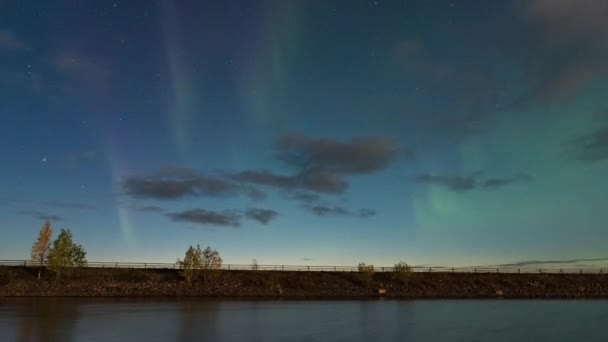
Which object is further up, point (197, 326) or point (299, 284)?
point (299, 284)

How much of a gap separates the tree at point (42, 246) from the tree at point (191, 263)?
86.2 feet

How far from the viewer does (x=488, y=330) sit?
37906 mm

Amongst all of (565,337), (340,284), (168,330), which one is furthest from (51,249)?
(565,337)

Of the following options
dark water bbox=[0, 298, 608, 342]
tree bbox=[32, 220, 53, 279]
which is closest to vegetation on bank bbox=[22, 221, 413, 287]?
tree bbox=[32, 220, 53, 279]

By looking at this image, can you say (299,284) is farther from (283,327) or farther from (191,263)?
(283,327)

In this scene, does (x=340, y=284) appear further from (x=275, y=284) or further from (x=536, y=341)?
(x=536, y=341)

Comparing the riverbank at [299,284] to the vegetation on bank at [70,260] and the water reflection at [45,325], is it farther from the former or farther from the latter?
the water reflection at [45,325]

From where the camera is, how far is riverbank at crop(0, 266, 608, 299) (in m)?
80.2

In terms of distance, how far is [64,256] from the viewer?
86.4 meters

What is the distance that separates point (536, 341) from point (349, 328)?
13.8 metres

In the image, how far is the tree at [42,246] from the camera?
9050 centimetres

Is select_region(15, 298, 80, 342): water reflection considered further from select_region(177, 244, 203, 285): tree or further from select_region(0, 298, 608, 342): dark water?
select_region(177, 244, 203, 285): tree

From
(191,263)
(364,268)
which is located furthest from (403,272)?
(191,263)

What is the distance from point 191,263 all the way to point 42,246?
31.7m
